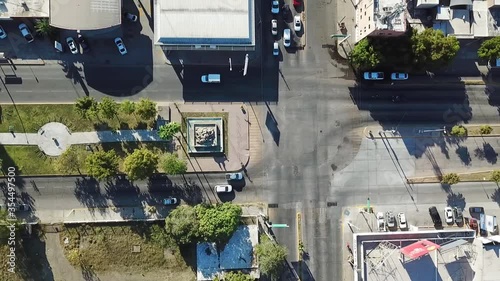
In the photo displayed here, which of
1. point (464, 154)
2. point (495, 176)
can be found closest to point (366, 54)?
point (464, 154)

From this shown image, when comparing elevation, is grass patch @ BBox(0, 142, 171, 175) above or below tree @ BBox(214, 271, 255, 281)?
above

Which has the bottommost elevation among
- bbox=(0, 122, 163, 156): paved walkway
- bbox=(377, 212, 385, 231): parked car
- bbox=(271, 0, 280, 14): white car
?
bbox=(377, 212, 385, 231): parked car

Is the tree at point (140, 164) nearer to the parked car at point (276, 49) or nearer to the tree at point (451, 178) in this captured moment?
the parked car at point (276, 49)

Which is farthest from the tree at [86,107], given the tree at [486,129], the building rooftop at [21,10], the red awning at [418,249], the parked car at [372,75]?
the tree at [486,129]

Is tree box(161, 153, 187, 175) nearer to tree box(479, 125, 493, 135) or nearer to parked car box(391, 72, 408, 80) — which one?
parked car box(391, 72, 408, 80)

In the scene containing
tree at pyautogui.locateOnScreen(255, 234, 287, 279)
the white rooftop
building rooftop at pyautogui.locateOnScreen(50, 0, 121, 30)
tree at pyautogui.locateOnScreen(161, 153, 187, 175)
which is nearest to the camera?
building rooftop at pyautogui.locateOnScreen(50, 0, 121, 30)

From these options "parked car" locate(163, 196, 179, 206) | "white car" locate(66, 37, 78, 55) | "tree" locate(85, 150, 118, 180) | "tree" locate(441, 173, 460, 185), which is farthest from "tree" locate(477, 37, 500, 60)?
"white car" locate(66, 37, 78, 55)

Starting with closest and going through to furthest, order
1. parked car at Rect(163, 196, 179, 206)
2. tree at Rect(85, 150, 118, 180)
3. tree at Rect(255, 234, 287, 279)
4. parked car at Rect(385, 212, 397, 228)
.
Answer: tree at Rect(85, 150, 118, 180), tree at Rect(255, 234, 287, 279), parked car at Rect(163, 196, 179, 206), parked car at Rect(385, 212, 397, 228)

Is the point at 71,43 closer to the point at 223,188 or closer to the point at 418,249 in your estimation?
the point at 223,188
